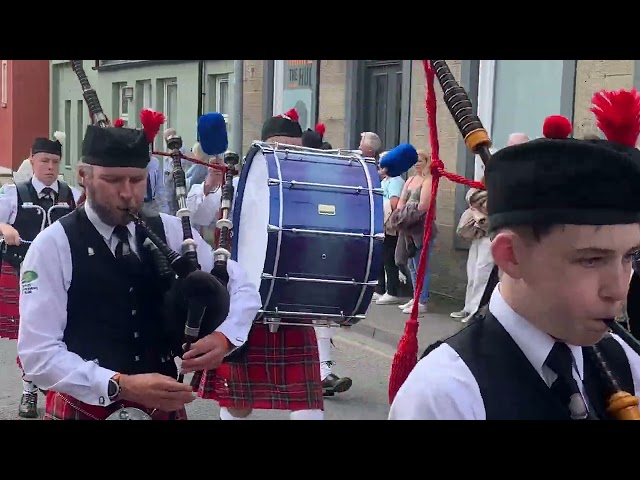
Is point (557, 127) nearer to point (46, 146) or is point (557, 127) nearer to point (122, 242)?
point (122, 242)

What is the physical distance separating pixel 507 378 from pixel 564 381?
4.1 inches

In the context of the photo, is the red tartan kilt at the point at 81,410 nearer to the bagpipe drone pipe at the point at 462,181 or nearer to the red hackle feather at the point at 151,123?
the bagpipe drone pipe at the point at 462,181

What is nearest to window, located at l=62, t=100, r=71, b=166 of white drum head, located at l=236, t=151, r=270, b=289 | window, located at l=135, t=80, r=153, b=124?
window, located at l=135, t=80, r=153, b=124

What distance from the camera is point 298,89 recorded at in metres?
13.9

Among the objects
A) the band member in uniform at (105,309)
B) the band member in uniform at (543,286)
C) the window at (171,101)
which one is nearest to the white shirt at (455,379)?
the band member in uniform at (543,286)

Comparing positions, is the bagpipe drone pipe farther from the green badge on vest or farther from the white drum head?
Answer: the green badge on vest

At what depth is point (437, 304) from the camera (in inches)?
394

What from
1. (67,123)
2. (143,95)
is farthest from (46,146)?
(67,123)

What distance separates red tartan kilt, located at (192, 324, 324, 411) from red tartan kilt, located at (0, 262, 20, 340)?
1.79m

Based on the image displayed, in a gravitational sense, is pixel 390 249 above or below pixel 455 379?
below

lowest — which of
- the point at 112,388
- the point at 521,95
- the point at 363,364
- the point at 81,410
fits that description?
the point at 363,364

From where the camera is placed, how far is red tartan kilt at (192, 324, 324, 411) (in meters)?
4.81
